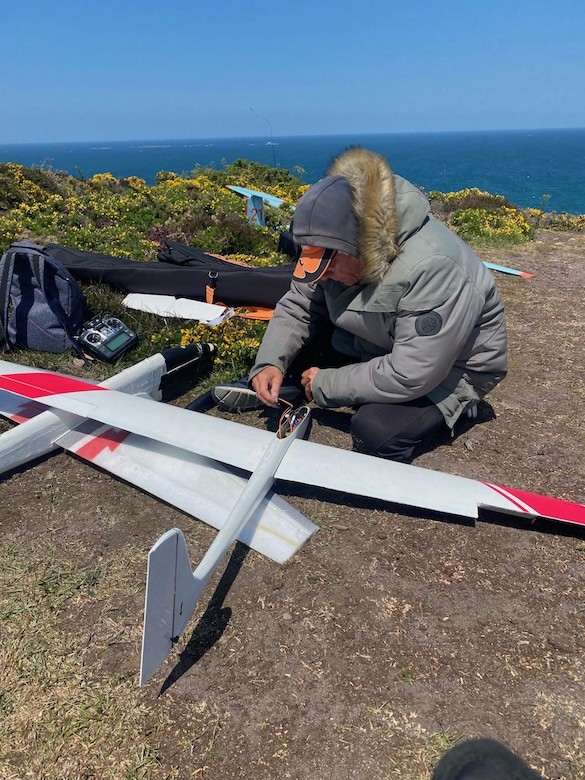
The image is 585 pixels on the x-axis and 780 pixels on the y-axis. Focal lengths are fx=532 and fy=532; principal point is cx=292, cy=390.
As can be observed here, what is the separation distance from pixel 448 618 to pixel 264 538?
50.0 inches

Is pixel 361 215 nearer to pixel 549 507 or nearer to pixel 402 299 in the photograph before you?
pixel 402 299

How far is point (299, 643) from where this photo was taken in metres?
3.07

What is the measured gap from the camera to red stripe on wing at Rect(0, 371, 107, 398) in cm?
454

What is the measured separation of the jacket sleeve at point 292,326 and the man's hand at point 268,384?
8 centimetres

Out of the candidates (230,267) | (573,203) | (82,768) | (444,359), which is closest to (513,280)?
(230,267)

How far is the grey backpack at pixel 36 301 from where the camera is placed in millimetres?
5707

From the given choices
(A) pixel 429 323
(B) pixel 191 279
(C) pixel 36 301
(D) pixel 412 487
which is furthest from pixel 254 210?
(D) pixel 412 487

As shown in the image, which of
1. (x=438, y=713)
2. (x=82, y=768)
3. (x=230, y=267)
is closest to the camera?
(x=82, y=768)

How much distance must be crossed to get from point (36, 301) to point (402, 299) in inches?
162

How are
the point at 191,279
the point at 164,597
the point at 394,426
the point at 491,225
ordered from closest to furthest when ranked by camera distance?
1. the point at 164,597
2. the point at 394,426
3. the point at 191,279
4. the point at 491,225

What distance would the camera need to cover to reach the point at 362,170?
372cm

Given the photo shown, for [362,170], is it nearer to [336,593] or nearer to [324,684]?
[336,593]

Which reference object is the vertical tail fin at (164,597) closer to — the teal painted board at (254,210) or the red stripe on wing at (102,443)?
the red stripe on wing at (102,443)

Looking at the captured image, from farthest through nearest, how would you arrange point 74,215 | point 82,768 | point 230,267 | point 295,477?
point 74,215, point 230,267, point 295,477, point 82,768
